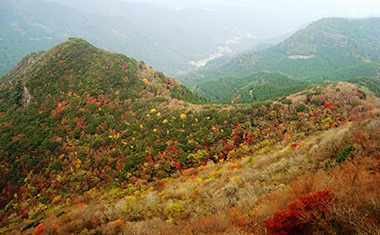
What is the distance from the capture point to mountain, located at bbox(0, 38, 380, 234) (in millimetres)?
13797

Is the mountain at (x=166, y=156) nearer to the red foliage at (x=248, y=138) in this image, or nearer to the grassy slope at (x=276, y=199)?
the grassy slope at (x=276, y=199)

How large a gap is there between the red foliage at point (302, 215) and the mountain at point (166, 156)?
0.17 feet

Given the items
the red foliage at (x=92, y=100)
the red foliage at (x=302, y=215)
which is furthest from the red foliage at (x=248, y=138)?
the red foliage at (x=92, y=100)

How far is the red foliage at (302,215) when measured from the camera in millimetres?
10602

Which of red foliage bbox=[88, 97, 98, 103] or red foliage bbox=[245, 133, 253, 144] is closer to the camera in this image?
red foliage bbox=[245, 133, 253, 144]

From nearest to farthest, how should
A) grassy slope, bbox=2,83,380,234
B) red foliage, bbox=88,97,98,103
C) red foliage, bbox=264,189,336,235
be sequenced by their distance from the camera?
grassy slope, bbox=2,83,380,234
red foliage, bbox=264,189,336,235
red foliage, bbox=88,97,98,103

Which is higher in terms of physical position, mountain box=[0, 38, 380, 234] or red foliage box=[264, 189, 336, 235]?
red foliage box=[264, 189, 336, 235]

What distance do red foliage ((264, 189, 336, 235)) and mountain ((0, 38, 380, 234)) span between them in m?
0.05

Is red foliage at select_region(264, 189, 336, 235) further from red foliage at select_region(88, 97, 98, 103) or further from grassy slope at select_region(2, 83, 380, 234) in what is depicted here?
red foliage at select_region(88, 97, 98, 103)

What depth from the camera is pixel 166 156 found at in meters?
44.6

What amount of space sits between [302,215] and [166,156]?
3547 centimetres

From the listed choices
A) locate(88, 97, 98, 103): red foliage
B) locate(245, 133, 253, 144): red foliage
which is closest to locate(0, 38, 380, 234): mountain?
locate(245, 133, 253, 144): red foliage

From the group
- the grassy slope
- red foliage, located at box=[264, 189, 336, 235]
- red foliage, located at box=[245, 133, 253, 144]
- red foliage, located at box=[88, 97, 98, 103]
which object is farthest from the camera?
red foliage, located at box=[88, 97, 98, 103]

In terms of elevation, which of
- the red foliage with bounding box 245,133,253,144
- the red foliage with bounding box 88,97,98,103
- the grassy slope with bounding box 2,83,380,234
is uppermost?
the grassy slope with bounding box 2,83,380,234
